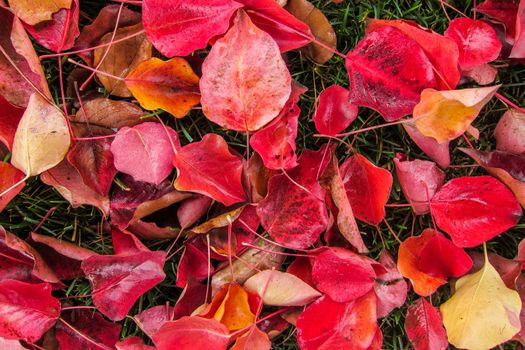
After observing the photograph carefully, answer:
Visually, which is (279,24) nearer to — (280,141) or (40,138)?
(280,141)

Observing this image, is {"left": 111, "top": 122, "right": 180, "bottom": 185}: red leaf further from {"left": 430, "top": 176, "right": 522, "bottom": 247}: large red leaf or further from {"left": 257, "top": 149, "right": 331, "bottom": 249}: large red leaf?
{"left": 430, "top": 176, "right": 522, "bottom": 247}: large red leaf

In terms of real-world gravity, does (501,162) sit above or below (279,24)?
below

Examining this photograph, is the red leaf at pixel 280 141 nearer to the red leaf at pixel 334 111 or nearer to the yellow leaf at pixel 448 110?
the red leaf at pixel 334 111

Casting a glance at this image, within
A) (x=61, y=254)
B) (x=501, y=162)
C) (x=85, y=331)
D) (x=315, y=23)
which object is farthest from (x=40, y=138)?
(x=501, y=162)

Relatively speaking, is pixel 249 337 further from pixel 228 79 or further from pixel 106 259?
pixel 228 79

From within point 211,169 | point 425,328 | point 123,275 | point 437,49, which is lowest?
point 425,328
